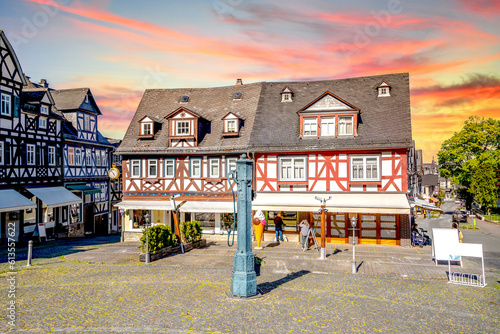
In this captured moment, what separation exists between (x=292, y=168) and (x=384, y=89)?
8.12 m

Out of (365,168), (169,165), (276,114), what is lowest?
(365,168)

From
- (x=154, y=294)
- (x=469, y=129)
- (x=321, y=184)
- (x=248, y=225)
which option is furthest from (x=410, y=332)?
(x=469, y=129)

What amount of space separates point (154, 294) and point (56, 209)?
871 inches

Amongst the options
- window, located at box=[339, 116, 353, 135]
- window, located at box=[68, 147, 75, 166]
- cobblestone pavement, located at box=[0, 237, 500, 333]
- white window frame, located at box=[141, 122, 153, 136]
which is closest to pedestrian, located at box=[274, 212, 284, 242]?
cobblestone pavement, located at box=[0, 237, 500, 333]

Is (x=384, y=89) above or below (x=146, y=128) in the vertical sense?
above

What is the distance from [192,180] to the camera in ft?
84.8

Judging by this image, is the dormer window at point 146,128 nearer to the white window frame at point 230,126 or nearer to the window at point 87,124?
the white window frame at point 230,126

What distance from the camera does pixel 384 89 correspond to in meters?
25.5

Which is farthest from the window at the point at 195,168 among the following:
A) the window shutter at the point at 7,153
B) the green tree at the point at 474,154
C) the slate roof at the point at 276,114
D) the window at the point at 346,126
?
the green tree at the point at 474,154

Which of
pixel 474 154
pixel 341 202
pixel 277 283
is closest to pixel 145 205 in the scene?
pixel 341 202

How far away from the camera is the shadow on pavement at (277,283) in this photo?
12.9 meters

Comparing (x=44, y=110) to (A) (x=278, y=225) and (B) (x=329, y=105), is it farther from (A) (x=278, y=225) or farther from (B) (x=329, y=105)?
(B) (x=329, y=105)

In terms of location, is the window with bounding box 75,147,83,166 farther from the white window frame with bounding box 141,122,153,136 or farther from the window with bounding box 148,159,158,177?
the window with bounding box 148,159,158,177

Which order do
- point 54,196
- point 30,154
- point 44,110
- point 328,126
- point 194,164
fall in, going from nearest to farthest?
point 328,126 < point 194,164 < point 30,154 < point 54,196 < point 44,110
